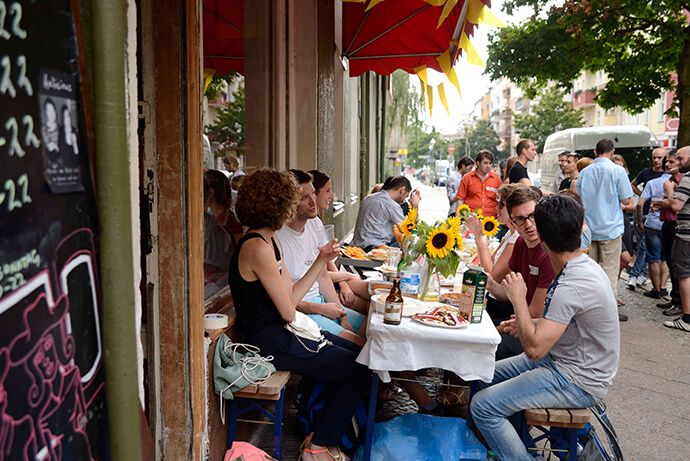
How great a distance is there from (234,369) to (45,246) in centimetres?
218

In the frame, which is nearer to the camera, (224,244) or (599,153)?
(224,244)

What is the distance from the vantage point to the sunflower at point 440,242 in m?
3.90

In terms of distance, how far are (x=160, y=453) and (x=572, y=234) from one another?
2221 millimetres

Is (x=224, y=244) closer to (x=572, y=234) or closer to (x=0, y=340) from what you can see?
(x=572, y=234)

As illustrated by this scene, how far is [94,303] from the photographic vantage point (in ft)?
4.48

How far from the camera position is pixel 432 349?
328 centimetres

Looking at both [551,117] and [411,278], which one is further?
[551,117]

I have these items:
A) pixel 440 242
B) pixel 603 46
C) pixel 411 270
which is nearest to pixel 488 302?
pixel 411 270

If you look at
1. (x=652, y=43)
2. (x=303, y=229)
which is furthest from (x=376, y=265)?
(x=652, y=43)

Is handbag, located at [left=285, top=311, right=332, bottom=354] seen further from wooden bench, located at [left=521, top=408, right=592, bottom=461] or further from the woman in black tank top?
wooden bench, located at [left=521, top=408, right=592, bottom=461]

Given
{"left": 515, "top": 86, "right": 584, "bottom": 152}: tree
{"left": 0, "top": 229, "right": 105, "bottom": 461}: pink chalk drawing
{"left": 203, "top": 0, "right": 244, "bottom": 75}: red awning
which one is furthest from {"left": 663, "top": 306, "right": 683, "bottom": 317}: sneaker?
{"left": 515, "top": 86, "right": 584, "bottom": 152}: tree

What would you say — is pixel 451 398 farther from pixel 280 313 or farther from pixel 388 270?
pixel 280 313

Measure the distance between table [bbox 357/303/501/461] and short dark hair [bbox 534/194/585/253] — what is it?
59 cm

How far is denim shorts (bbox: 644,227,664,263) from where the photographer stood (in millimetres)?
8242
